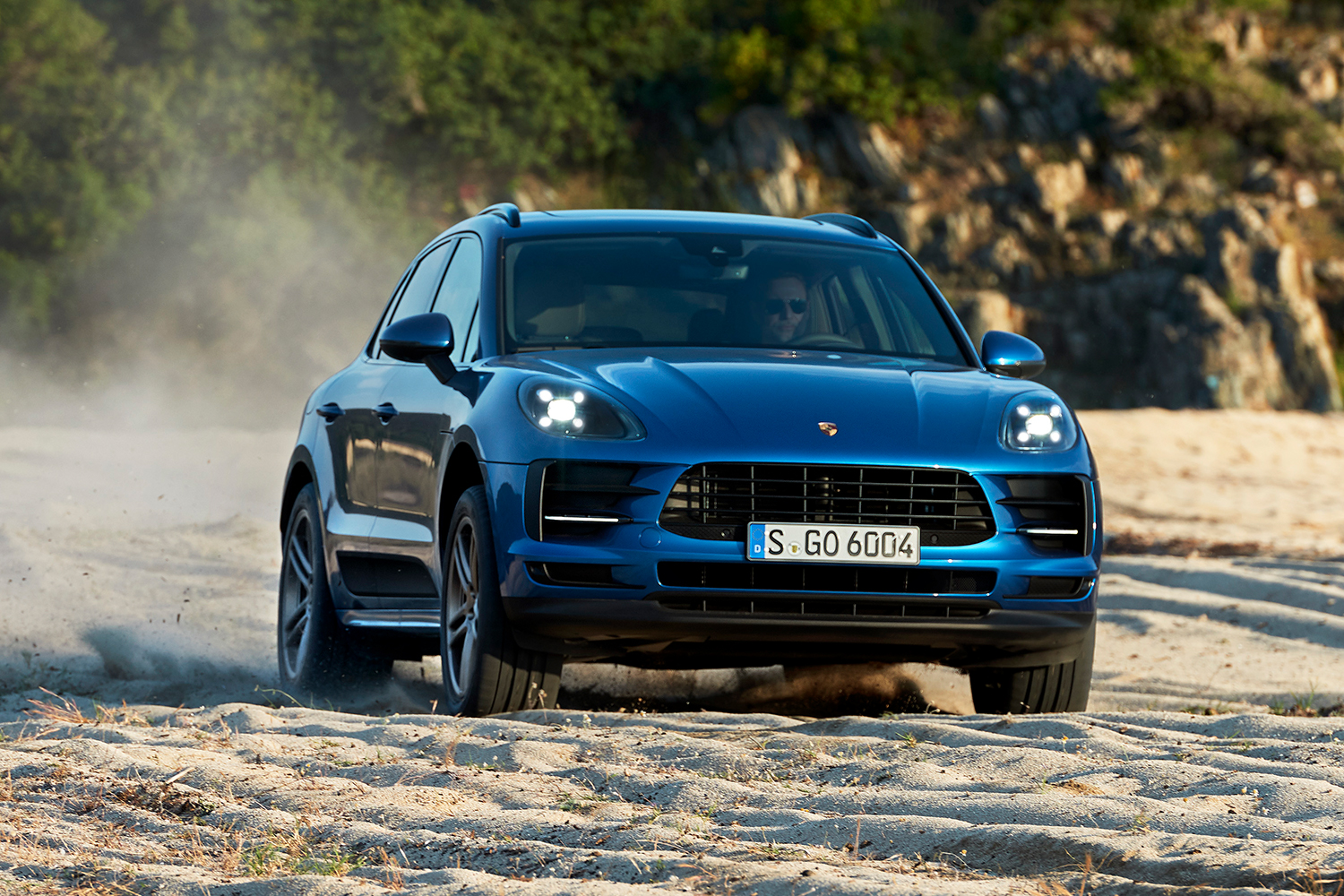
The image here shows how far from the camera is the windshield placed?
227 inches

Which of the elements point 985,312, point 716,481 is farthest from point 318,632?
point 985,312

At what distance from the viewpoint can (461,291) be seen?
6227 mm

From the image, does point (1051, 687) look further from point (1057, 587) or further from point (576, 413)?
point (576, 413)

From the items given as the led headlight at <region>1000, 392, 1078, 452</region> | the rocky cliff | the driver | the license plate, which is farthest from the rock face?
the license plate

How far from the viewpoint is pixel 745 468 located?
4812 mm

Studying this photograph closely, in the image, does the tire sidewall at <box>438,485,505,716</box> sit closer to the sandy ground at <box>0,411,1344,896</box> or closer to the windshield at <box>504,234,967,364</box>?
the sandy ground at <box>0,411,1344,896</box>

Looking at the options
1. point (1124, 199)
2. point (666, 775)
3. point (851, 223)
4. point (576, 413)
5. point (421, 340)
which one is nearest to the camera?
point (666, 775)

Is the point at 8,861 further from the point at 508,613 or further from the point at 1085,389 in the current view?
the point at 1085,389

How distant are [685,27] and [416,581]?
42.1m

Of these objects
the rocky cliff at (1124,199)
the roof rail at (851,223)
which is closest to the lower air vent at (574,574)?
the roof rail at (851,223)

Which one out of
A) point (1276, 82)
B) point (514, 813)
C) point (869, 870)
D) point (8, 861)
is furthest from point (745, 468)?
point (1276, 82)

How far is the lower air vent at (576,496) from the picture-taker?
15.8 ft

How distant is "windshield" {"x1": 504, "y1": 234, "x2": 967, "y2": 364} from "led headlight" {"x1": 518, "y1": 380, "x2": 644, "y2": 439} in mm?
641

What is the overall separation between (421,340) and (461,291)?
611 millimetres
